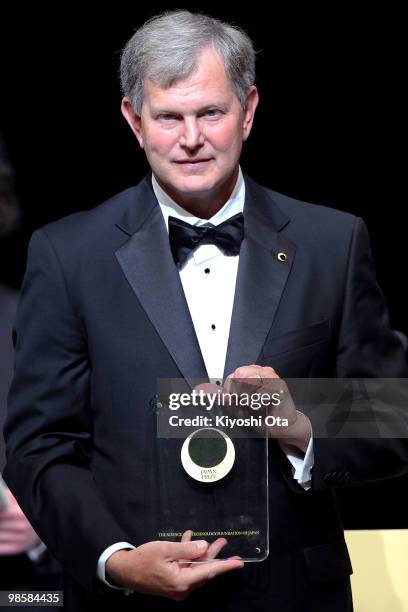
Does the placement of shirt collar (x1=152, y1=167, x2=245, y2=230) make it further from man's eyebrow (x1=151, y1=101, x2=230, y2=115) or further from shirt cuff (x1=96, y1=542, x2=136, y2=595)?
shirt cuff (x1=96, y1=542, x2=136, y2=595)

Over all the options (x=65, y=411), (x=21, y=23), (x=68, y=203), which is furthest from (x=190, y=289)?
(x=21, y=23)

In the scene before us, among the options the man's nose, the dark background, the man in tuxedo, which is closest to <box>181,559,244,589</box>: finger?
the man in tuxedo

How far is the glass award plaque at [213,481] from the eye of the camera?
222cm

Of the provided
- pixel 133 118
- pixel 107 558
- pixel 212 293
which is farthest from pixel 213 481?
pixel 133 118

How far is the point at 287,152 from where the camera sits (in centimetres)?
322

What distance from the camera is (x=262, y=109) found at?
320 centimetres

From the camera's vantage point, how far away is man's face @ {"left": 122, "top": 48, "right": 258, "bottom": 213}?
91.7 inches

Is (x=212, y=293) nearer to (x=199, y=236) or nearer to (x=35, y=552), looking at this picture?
(x=199, y=236)

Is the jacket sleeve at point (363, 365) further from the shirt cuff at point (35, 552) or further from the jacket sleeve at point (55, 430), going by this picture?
the shirt cuff at point (35, 552)

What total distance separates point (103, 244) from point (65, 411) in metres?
0.35

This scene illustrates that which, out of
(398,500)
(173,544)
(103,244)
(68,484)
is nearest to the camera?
(173,544)

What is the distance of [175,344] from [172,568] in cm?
44

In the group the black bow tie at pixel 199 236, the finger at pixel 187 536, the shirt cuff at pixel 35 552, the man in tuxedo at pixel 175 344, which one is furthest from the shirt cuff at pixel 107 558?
the shirt cuff at pixel 35 552

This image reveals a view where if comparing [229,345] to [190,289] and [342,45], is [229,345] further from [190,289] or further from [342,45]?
[342,45]
